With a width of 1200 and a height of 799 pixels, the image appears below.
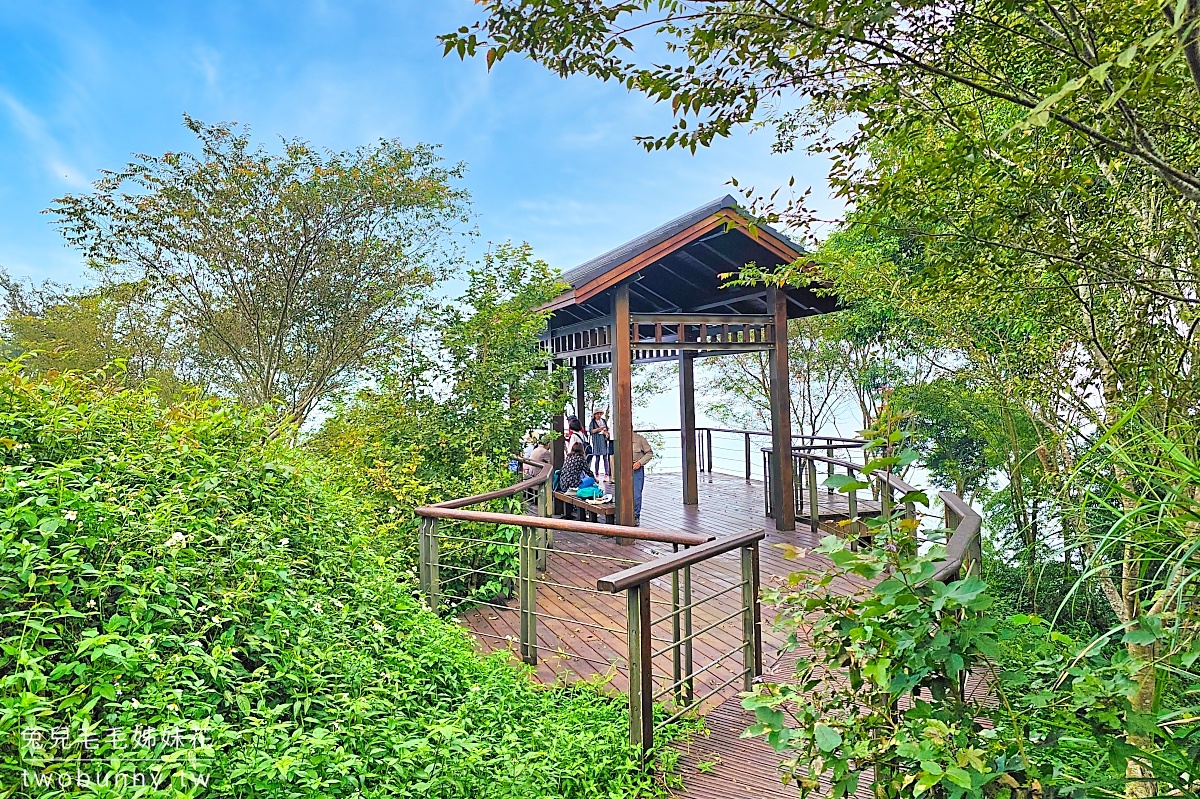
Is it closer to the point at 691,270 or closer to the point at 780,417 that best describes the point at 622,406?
the point at 780,417

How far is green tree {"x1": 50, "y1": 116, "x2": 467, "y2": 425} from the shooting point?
11016mm

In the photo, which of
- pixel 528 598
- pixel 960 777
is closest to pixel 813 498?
pixel 528 598

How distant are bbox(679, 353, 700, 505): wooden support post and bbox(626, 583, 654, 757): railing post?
6471 millimetres

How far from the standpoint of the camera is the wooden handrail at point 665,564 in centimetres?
266

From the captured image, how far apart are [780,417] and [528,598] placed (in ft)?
15.1

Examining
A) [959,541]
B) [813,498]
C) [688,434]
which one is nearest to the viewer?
[959,541]

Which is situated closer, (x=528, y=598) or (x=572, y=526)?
(x=572, y=526)

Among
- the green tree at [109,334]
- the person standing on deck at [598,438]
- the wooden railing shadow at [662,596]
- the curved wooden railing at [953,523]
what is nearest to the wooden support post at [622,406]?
the wooden railing shadow at [662,596]

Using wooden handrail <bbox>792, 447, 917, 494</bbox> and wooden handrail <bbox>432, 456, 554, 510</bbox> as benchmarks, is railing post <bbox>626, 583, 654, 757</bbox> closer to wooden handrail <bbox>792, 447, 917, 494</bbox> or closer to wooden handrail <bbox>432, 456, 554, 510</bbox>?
wooden handrail <bbox>792, 447, 917, 494</bbox>

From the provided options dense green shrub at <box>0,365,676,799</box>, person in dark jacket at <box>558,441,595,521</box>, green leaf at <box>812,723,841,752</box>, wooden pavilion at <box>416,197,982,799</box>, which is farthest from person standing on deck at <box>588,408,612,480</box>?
green leaf at <box>812,723,841,752</box>

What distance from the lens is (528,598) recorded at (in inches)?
152

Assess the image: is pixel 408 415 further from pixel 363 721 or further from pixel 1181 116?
pixel 1181 116

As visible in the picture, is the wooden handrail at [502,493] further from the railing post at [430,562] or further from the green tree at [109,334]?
the green tree at [109,334]

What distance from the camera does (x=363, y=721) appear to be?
2.33 meters
